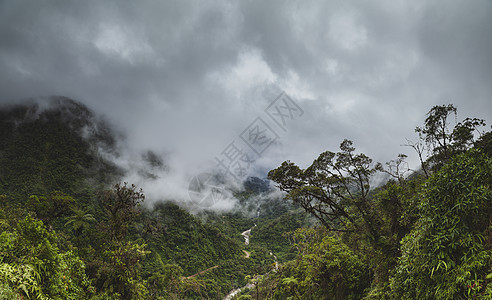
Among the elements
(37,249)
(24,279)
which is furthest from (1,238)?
(24,279)

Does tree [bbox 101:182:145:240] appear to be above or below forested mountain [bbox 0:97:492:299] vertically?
above

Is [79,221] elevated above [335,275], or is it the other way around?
[79,221]

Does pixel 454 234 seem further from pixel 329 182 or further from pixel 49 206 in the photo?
pixel 49 206

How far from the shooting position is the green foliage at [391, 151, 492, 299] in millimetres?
2832

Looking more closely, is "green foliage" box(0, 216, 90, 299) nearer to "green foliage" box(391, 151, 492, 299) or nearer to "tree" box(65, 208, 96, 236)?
"green foliage" box(391, 151, 492, 299)

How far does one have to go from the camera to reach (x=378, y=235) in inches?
318

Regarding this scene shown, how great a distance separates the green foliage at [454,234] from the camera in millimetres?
2832

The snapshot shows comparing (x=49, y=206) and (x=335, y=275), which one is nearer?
(x=335, y=275)

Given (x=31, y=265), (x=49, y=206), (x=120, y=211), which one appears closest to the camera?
(x=31, y=265)

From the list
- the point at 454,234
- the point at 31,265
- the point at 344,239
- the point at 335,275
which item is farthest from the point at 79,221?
the point at 454,234

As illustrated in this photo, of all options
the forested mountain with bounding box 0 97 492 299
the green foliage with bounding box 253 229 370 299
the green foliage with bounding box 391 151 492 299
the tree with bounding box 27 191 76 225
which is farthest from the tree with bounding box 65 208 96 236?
the green foliage with bounding box 391 151 492 299

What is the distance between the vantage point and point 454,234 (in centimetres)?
316

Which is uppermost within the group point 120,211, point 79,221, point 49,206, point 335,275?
point 49,206

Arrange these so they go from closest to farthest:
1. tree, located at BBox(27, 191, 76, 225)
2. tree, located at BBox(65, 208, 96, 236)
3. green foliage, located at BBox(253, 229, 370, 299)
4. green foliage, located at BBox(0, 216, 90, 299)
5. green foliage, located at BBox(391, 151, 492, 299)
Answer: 1. green foliage, located at BBox(0, 216, 90, 299)
2. green foliage, located at BBox(391, 151, 492, 299)
3. green foliage, located at BBox(253, 229, 370, 299)
4. tree, located at BBox(27, 191, 76, 225)
5. tree, located at BBox(65, 208, 96, 236)
